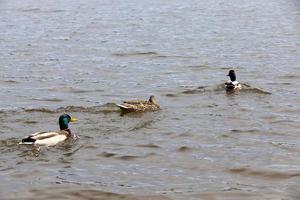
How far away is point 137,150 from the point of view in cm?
1576

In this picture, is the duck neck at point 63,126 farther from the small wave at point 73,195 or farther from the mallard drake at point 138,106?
the small wave at point 73,195

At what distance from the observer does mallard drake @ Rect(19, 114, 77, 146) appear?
51.2 feet

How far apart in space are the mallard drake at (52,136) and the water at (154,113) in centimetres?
24

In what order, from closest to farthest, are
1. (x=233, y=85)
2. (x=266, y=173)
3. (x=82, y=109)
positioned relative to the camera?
1. (x=266, y=173)
2. (x=82, y=109)
3. (x=233, y=85)

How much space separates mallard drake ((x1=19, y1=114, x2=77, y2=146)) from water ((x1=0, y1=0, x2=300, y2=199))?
0.24m

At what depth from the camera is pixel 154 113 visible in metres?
19.4

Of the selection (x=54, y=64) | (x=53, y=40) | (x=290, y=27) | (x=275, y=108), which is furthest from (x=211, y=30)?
(x=275, y=108)

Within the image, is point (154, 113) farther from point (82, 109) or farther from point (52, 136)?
point (52, 136)

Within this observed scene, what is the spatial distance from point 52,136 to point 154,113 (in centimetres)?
406

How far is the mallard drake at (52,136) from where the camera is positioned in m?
15.6

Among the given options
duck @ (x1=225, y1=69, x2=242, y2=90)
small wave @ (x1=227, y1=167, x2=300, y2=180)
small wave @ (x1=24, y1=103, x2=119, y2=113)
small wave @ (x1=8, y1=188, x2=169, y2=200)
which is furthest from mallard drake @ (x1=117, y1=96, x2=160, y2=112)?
small wave @ (x1=8, y1=188, x2=169, y2=200)

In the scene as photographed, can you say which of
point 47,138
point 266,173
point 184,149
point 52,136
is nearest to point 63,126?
point 52,136

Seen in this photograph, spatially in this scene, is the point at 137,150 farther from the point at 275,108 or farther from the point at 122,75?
the point at 122,75

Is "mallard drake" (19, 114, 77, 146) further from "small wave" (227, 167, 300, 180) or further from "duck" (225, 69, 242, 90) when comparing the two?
"duck" (225, 69, 242, 90)
